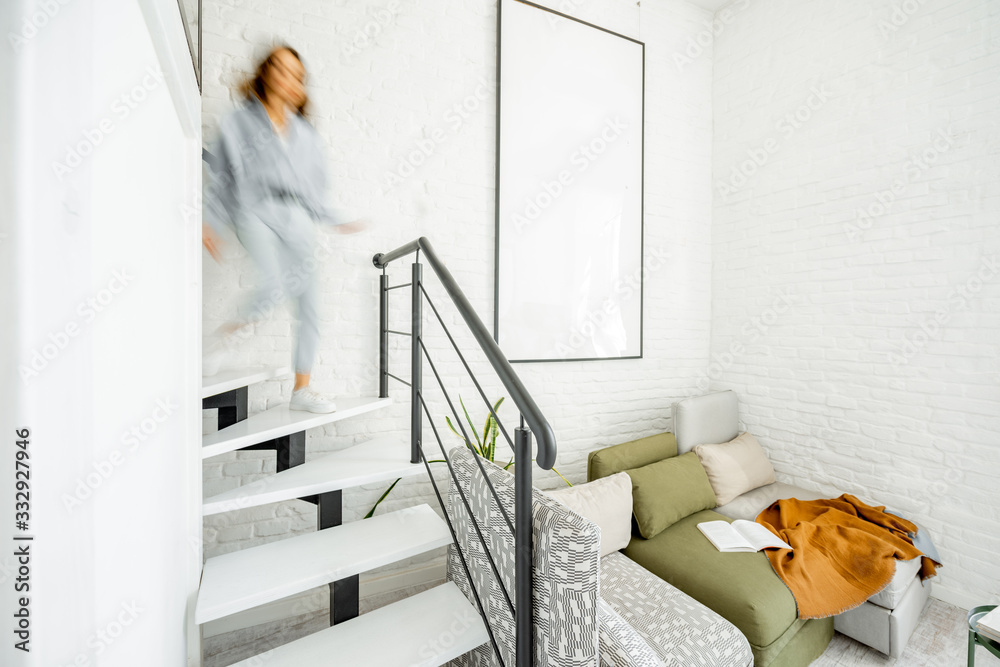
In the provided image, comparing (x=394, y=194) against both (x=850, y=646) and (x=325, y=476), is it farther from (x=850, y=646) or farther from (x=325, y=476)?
(x=850, y=646)

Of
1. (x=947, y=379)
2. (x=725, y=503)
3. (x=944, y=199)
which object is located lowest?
(x=725, y=503)

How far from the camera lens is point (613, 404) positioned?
2.92m

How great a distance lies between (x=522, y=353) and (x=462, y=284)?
542 millimetres

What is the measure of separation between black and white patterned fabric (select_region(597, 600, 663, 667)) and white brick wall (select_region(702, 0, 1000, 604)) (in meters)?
2.17

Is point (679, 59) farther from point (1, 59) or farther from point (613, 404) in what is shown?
point (1, 59)

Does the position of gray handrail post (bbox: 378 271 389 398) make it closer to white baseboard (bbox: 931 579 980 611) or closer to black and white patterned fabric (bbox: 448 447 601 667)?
black and white patterned fabric (bbox: 448 447 601 667)

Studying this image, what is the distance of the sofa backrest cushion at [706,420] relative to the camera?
2.70 m

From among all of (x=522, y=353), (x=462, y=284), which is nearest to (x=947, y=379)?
(x=522, y=353)

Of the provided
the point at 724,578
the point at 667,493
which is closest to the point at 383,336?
the point at 667,493

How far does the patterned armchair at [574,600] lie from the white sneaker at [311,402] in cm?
53
